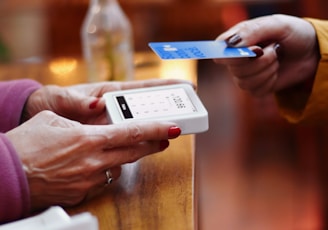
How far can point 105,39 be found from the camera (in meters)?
1.15

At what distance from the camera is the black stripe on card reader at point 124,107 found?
0.75 m

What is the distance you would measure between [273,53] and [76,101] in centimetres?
33

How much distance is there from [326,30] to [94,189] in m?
0.52

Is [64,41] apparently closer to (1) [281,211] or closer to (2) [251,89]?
(1) [281,211]

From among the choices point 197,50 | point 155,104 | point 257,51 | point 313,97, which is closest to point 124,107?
point 155,104

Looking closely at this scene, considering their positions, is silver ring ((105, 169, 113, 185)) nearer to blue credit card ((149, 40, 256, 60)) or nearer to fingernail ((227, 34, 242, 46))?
blue credit card ((149, 40, 256, 60))

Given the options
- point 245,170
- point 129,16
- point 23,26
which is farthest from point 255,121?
point 23,26

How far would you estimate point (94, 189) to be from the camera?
71 cm

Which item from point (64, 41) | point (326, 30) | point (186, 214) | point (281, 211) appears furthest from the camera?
point (64, 41)

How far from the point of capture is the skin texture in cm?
67

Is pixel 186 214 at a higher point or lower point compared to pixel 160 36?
higher

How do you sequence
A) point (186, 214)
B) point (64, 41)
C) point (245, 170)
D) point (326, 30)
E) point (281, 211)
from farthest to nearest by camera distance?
point (64, 41), point (245, 170), point (281, 211), point (326, 30), point (186, 214)

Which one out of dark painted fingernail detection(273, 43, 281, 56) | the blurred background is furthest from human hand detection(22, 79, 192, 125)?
the blurred background

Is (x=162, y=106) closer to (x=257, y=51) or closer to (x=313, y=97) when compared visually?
(x=257, y=51)
